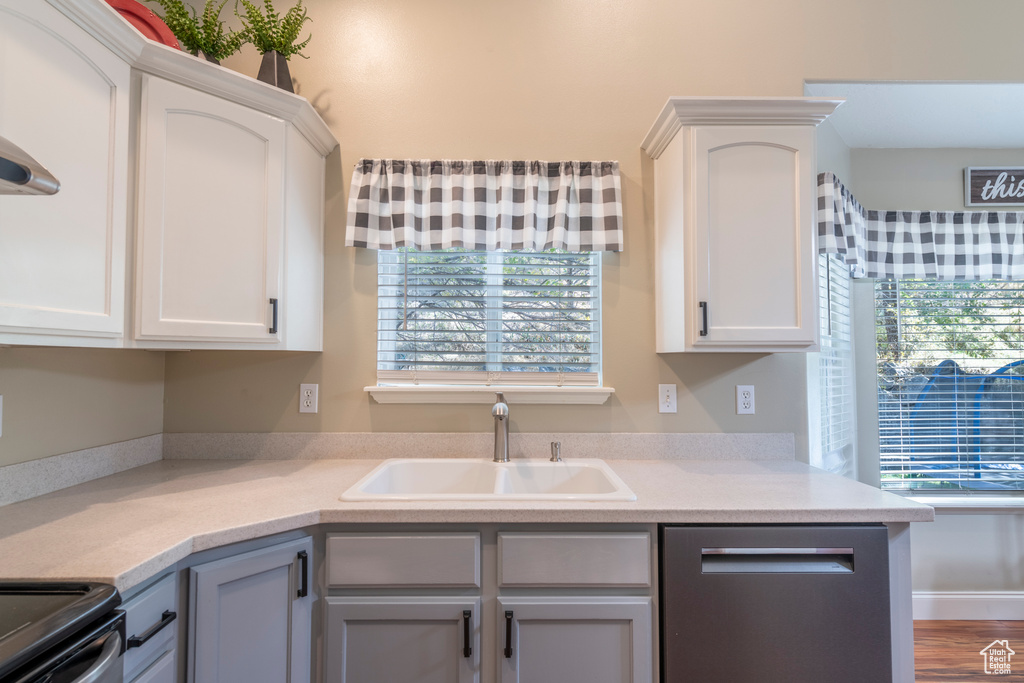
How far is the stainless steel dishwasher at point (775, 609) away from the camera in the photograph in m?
1.33

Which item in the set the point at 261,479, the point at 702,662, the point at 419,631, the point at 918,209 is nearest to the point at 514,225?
the point at 261,479

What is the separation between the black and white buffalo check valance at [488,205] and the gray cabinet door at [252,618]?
47.0 inches

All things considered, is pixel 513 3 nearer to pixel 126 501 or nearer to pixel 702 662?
pixel 126 501

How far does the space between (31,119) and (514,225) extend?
1.41 meters

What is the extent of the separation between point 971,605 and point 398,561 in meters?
2.86

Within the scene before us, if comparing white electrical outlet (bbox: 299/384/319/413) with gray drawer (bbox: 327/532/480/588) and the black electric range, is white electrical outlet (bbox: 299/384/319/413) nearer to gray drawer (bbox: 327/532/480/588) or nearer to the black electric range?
gray drawer (bbox: 327/532/480/588)

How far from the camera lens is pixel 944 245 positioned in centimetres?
255

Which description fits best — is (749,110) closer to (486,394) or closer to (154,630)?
(486,394)

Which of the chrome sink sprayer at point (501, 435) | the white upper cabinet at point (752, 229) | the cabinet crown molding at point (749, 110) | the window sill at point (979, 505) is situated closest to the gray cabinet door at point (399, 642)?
the chrome sink sprayer at point (501, 435)

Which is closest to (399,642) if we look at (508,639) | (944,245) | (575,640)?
(508,639)

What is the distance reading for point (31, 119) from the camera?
3.65 ft

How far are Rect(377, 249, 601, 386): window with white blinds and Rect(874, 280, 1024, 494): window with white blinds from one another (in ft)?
5.53

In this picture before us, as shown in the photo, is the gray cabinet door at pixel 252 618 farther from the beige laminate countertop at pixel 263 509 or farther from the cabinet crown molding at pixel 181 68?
the cabinet crown molding at pixel 181 68

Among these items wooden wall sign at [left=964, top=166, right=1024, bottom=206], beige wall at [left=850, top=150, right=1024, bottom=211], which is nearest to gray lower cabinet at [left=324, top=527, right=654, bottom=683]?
beige wall at [left=850, top=150, right=1024, bottom=211]
